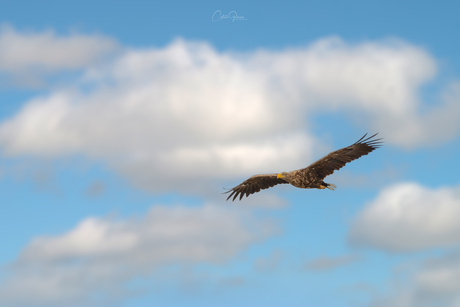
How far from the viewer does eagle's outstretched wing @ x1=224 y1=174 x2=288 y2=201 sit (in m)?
28.9

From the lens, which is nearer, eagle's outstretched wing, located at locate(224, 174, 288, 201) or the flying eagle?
the flying eagle

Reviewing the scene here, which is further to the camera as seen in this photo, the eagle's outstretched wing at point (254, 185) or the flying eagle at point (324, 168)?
the eagle's outstretched wing at point (254, 185)

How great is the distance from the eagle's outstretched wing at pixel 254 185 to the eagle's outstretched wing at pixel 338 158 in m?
3.78

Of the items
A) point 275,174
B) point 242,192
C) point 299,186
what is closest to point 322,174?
point 299,186

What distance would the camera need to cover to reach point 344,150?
80.1ft

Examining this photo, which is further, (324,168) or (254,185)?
(254,185)

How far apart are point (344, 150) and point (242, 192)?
7595mm

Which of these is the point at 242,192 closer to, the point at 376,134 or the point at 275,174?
the point at 275,174

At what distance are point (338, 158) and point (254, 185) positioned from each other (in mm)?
6441

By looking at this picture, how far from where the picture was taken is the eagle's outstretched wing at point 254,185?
28875mm

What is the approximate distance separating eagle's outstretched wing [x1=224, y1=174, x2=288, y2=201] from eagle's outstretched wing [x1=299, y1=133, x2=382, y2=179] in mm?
3776

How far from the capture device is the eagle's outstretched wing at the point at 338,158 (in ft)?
79.3

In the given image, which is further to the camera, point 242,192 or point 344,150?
point 242,192

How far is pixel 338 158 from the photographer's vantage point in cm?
2470
